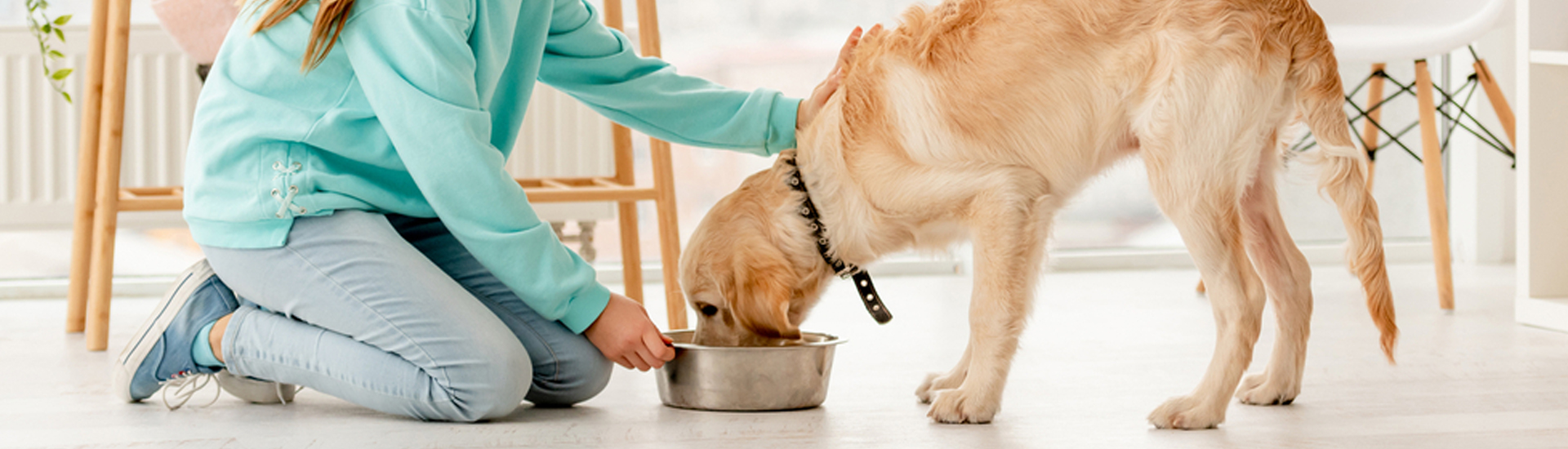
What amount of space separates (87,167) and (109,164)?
0.16 metres

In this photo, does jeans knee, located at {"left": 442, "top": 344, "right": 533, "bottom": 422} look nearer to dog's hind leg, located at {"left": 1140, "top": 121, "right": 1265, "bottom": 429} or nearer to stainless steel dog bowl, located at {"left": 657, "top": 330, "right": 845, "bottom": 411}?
stainless steel dog bowl, located at {"left": 657, "top": 330, "right": 845, "bottom": 411}

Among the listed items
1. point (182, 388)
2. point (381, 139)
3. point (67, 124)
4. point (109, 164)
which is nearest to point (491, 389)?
point (381, 139)

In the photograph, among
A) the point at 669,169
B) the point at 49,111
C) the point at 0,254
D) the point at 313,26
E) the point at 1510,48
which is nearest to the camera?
the point at 313,26

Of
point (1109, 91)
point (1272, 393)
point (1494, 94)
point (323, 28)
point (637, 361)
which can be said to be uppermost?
point (323, 28)

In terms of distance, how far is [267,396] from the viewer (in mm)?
1685

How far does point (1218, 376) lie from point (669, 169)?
1.20m

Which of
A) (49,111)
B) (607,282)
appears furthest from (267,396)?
(49,111)

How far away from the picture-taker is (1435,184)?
2.75 m

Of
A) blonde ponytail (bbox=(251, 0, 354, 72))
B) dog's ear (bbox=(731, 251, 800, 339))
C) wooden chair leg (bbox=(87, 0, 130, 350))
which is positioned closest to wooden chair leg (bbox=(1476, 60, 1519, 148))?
dog's ear (bbox=(731, 251, 800, 339))

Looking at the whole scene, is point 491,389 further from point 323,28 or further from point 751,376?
point 323,28

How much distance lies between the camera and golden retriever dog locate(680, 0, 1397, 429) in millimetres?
1450

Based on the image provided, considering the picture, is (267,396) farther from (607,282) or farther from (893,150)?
(607,282)

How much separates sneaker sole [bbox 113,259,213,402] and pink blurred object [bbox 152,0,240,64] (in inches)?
30.0

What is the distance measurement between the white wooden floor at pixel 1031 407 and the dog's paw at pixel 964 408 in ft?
0.06
